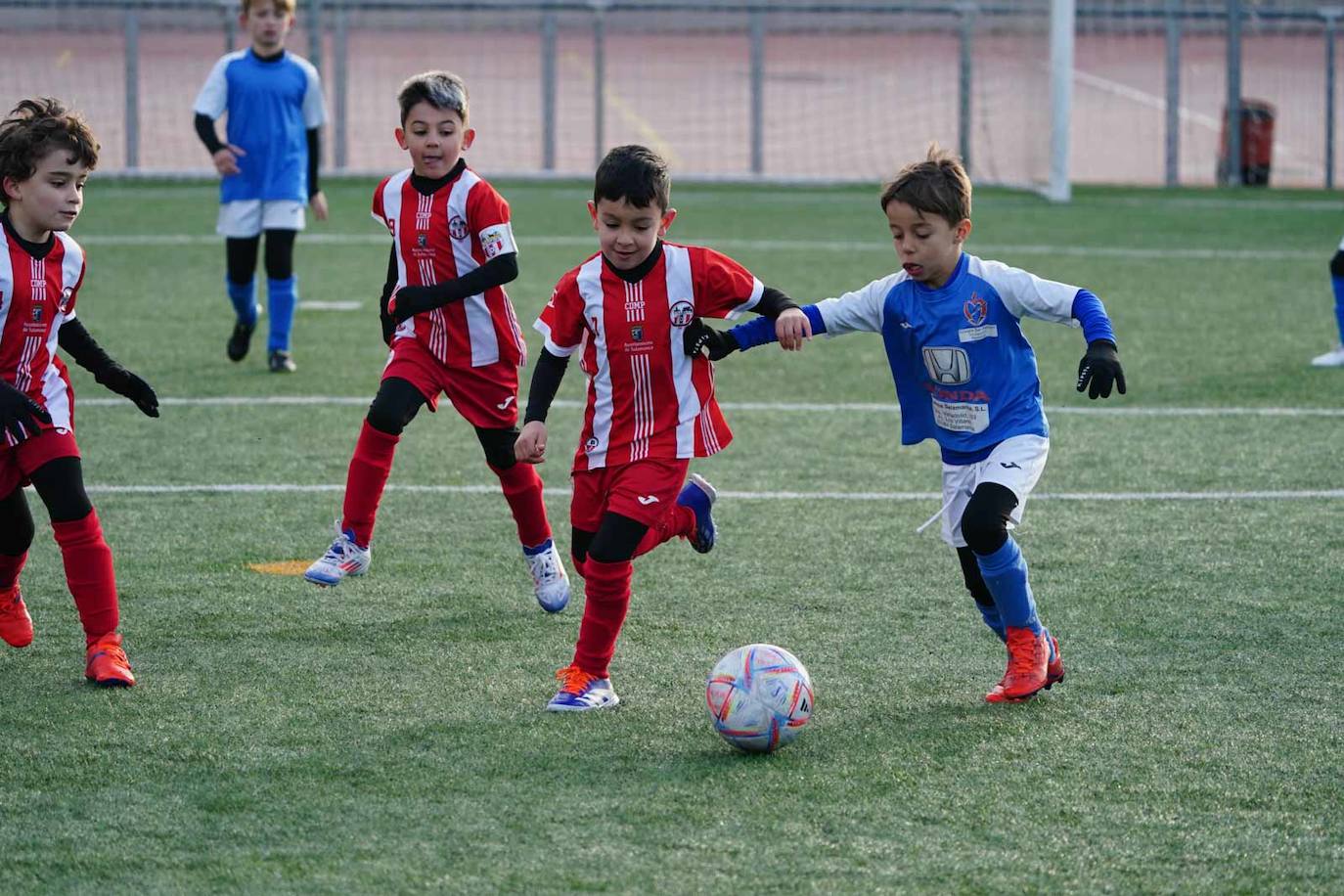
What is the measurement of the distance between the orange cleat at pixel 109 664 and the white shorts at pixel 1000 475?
88.6 inches

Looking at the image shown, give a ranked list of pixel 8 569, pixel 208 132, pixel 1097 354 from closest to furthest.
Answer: pixel 1097 354 < pixel 8 569 < pixel 208 132

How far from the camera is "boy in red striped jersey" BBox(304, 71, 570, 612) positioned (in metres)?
5.36

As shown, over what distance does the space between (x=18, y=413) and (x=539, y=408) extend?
1352 millimetres

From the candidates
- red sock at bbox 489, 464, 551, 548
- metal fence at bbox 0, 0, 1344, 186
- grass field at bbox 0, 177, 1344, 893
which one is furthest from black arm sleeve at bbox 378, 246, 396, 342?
metal fence at bbox 0, 0, 1344, 186

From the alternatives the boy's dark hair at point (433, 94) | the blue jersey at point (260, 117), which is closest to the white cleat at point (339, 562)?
the boy's dark hair at point (433, 94)

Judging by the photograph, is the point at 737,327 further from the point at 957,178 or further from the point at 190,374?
the point at 190,374

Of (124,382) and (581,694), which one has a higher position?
(124,382)

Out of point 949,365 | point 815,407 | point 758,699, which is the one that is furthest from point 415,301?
point 815,407

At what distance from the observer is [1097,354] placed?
420 cm

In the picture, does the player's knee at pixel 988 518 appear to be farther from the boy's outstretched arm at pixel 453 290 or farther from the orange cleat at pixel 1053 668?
the boy's outstretched arm at pixel 453 290

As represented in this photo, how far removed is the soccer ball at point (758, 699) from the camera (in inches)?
159

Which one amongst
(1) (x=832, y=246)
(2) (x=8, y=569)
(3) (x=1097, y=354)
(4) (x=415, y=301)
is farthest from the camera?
(1) (x=832, y=246)

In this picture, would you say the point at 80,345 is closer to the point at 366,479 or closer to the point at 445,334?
the point at 366,479

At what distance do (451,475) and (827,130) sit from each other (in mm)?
18114
